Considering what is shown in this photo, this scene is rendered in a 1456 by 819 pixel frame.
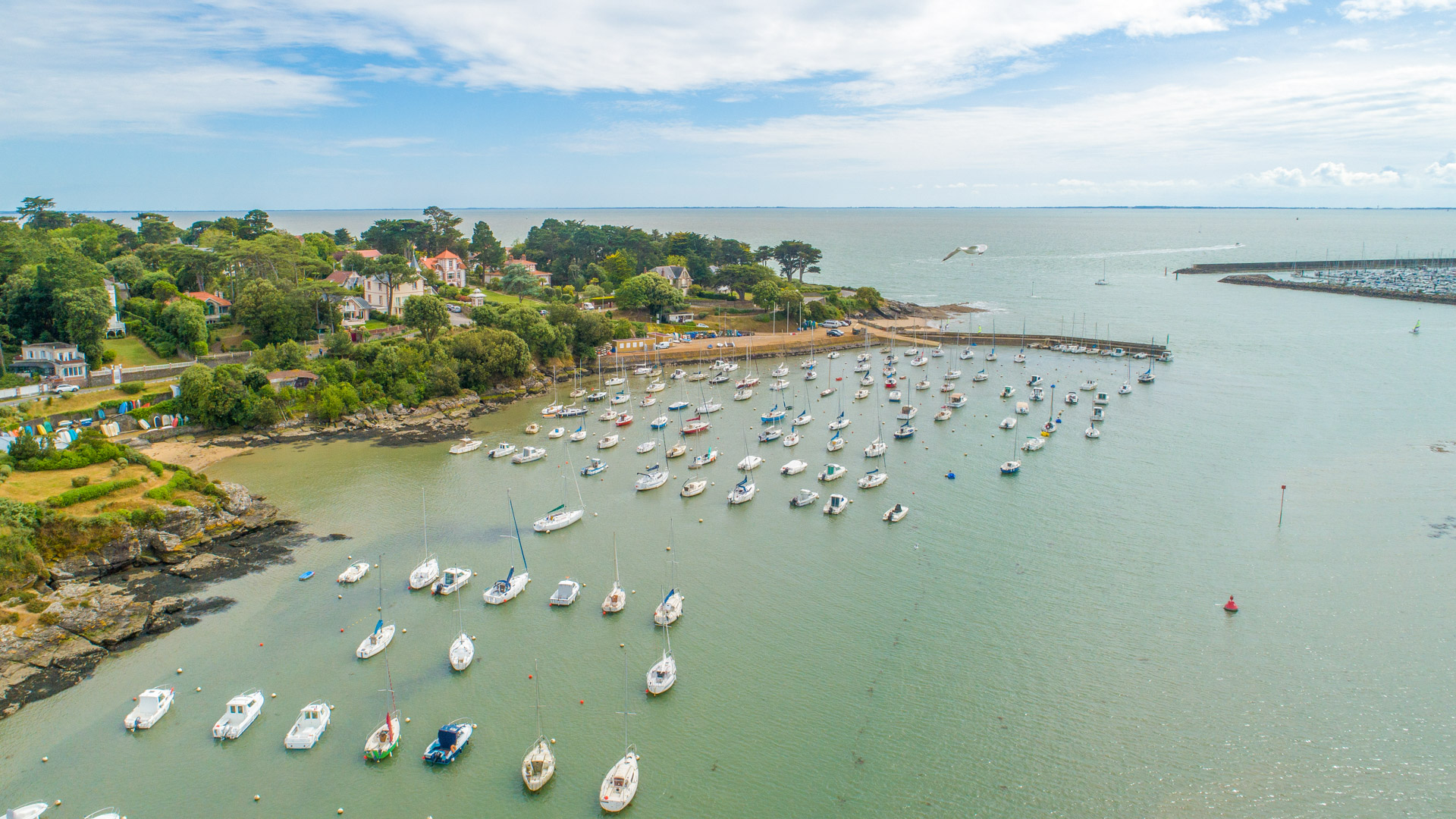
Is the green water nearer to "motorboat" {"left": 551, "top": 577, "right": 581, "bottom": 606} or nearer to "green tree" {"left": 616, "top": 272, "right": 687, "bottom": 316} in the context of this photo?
"motorboat" {"left": 551, "top": 577, "right": 581, "bottom": 606}

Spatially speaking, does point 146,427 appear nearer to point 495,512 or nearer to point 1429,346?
point 495,512

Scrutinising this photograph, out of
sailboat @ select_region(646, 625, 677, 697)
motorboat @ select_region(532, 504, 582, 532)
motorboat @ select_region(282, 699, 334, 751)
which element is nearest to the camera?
motorboat @ select_region(282, 699, 334, 751)

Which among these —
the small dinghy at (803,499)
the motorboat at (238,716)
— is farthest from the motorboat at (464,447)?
the motorboat at (238,716)

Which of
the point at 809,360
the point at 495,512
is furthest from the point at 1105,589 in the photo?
the point at 809,360

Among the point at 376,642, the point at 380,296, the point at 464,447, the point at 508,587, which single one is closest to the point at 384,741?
the point at 376,642

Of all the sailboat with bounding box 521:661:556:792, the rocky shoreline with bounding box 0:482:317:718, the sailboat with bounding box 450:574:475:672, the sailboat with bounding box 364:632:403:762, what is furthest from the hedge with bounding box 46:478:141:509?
the sailboat with bounding box 521:661:556:792

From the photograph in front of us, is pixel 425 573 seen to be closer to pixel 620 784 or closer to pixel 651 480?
pixel 651 480
